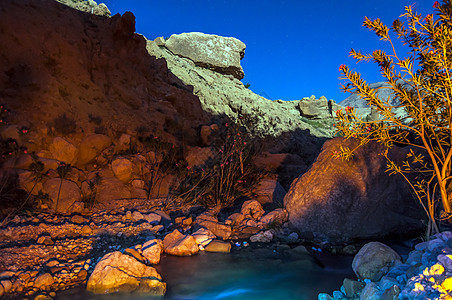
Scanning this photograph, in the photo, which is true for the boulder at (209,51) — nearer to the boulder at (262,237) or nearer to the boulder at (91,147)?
the boulder at (91,147)

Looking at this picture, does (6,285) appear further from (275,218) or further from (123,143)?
(123,143)

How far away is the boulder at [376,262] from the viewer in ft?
10.8

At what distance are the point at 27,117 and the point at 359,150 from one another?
21.3 ft

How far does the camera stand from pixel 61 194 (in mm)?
5543

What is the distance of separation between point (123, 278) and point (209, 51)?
21.2 metres

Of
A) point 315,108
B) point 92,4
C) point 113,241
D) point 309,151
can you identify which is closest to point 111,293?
point 113,241

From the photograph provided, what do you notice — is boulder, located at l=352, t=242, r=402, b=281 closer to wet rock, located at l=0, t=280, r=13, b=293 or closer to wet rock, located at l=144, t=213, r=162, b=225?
wet rock, located at l=144, t=213, r=162, b=225

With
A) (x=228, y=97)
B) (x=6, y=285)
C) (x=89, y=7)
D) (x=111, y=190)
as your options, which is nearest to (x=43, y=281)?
(x=6, y=285)

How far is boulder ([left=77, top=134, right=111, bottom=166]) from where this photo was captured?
6.52 meters

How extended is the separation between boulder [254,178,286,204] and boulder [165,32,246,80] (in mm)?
16320

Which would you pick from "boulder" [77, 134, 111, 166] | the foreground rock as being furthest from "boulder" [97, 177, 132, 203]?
the foreground rock

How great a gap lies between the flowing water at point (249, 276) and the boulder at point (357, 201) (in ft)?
2.25

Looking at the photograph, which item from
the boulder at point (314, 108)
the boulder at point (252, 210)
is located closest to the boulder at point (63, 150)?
the boulder at point (252, 210)

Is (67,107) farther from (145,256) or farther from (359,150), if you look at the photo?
(359,150)
